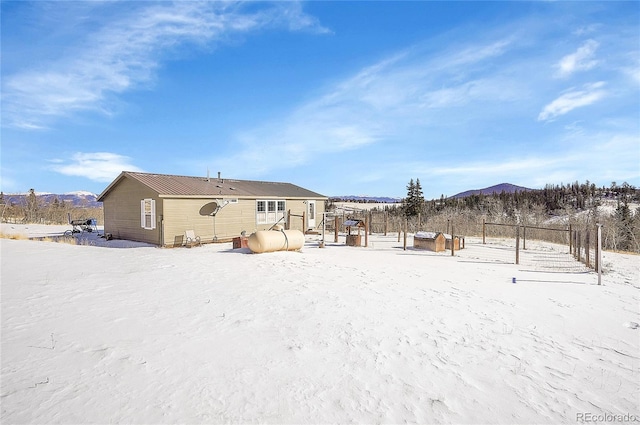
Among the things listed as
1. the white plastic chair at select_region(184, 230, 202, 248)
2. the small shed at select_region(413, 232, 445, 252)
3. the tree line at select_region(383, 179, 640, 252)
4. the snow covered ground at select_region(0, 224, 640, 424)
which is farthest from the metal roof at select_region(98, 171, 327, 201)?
the tree line at select_region(383, 179, 640, 252)

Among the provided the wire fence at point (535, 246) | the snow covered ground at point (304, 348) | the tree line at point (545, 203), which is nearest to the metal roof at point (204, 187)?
the wire fence at point (535, 246)

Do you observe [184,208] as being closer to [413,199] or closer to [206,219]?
[206,219]

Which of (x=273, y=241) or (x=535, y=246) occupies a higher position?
(x=273, y=241)

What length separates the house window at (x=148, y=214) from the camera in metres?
15.9

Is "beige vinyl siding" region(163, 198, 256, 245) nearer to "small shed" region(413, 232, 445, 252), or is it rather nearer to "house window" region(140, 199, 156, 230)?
→ "house window" region(140, 199, 156, 230)

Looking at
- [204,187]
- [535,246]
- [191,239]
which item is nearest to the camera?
[191,239]

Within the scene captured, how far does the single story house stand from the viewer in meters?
15.8

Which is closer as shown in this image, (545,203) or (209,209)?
(209,209)

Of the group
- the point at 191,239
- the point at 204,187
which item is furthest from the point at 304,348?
the point at 204,187

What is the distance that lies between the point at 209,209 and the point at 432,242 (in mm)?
11547

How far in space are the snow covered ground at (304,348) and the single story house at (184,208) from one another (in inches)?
270

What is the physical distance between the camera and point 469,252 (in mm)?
15930

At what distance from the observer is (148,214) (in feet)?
53.8

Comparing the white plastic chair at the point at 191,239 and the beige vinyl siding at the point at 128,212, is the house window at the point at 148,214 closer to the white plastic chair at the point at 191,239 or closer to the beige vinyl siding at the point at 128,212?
the beige vinyl siding at the point at 128,212
